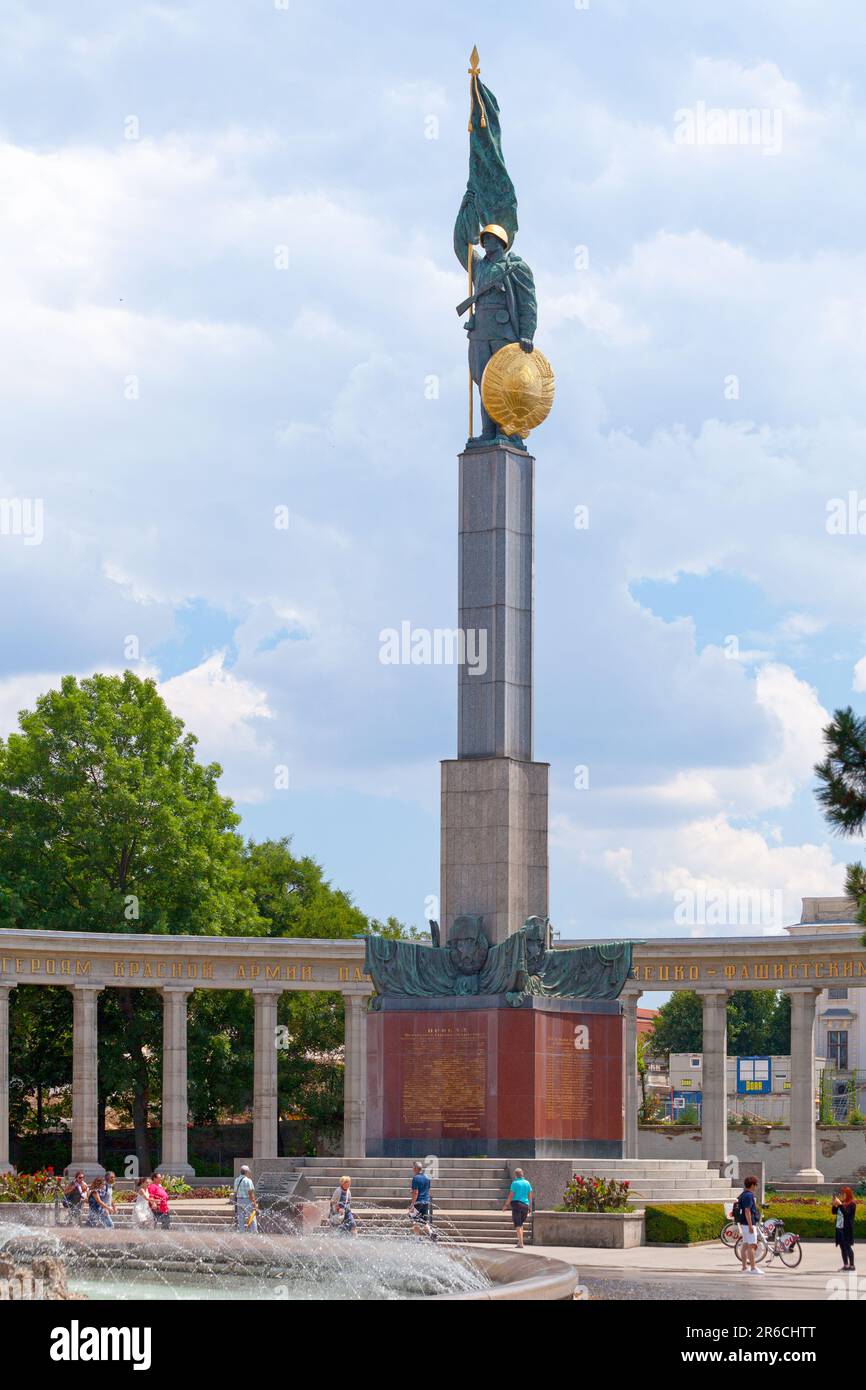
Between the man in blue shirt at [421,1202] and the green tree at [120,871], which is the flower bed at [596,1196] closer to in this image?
the man in blue shirt at [421,1202]

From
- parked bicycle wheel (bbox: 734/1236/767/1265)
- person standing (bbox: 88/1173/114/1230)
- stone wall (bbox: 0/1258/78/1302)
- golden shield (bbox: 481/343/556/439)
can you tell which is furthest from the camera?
golden shield (bbox: 481/343/556/439)

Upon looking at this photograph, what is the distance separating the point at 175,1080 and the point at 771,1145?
2510 cm

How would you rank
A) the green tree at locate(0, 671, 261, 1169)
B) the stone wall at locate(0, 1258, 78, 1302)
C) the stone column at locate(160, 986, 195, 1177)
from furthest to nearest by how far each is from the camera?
1. the green tree at locate(0, 671, 261, 1169)
2. the stone column at locate(160, 986, 195, 1177)
3. the stone wall at locate(0, 1258, 78, 1302)

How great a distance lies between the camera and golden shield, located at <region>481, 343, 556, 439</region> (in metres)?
46.8

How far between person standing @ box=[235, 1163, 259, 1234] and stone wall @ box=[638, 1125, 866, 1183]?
3753 centimetres

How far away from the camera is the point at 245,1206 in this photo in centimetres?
3781

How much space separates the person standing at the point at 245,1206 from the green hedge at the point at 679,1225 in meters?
7.16

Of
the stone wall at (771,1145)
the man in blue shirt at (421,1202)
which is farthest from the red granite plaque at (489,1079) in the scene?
the stone wall at (771,1145)

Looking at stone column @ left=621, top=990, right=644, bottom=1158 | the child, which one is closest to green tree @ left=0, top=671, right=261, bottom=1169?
stone column @ left=621, top=990, right=644, bottom=1158

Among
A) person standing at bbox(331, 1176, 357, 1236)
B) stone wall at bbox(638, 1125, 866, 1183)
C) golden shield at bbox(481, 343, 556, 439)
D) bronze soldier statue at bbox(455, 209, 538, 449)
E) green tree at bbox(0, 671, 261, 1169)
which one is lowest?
stone wall at bbox(638, 1125, 866, 1183)

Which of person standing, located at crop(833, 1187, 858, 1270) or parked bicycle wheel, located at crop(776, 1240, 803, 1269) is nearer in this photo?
person standing, located at crop(833, 1187, 858, 1270)

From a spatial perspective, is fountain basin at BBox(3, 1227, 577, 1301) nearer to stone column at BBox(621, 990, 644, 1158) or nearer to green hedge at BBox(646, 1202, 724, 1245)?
green hedge at BBox(646, 1202, 724, 1245)

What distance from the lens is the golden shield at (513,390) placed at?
154ft
